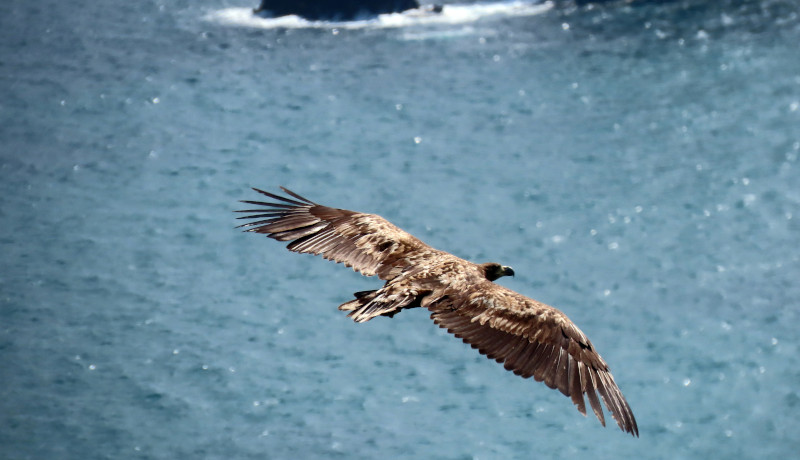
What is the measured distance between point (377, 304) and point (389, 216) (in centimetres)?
2994

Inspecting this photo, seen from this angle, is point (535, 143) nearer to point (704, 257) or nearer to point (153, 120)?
point (704, 257)

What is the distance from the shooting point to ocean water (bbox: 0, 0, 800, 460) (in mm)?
34469

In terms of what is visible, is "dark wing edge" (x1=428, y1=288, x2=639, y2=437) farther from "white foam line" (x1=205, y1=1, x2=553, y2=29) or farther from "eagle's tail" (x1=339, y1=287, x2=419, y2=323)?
"white foam line" (x1=205, y1=1, x2=553, y2=29)

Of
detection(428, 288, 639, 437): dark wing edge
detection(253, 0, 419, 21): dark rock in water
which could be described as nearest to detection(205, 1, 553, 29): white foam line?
detection(253, 0, 419, 21): dark rock in water

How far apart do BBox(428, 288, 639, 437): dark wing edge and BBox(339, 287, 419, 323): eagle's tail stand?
1.38 feet

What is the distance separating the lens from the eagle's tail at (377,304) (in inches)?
552

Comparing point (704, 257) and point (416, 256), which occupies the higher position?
point (416, 256)

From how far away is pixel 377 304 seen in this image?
46.9ft

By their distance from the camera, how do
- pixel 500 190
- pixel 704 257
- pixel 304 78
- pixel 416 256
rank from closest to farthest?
1. pixel 416 256
2. pixel 704 257
3. pixel 500 190
4. pixel 304 78

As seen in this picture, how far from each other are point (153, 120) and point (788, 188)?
27987 millimetres

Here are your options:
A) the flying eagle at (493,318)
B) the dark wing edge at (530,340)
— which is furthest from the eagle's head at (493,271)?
the dark wing edge at (530,340)

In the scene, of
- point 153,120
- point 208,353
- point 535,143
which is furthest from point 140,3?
point 208,353

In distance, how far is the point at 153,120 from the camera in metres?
52.3

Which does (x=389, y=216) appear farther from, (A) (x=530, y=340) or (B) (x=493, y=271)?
(A) (x=530, y=340)
